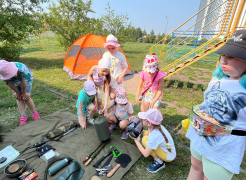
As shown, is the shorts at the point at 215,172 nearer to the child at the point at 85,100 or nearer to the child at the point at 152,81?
the child at the point at 152,81

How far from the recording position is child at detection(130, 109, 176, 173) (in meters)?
1.80

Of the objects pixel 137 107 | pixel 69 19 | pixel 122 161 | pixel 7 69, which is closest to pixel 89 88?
pixel 122 161

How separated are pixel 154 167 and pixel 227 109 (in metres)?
1.46

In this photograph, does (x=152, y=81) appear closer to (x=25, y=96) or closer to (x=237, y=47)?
(x=237, y=47)

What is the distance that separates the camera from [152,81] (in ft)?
8.06

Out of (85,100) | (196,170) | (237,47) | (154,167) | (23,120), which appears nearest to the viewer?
(237,47)

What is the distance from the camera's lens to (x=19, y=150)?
225 centimetres

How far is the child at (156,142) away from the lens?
1800 mm

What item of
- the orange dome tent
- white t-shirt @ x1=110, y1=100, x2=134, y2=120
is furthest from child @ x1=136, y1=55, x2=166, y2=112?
the orange dome tent

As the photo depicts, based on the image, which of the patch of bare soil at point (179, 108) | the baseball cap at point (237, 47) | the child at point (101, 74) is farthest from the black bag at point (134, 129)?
the patch of bare soil at point (179, 108)

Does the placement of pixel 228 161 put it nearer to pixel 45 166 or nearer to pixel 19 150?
pixel 45 166

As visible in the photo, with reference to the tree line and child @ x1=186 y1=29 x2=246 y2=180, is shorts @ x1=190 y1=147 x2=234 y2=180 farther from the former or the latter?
the tree line

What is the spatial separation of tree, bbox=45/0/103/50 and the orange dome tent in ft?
11.9

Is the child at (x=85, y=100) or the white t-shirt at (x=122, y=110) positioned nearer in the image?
the child at (x=85, y=100)
